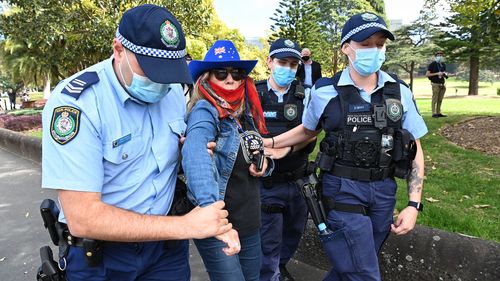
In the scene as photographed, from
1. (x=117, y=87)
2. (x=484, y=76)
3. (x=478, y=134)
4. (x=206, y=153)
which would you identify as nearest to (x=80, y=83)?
(x=117, y=87)

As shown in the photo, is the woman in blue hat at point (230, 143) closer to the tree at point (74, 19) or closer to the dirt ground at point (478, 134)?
the dirt ground at point (478, 134)

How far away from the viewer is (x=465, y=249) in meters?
2.66

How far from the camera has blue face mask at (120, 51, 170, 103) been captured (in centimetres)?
150

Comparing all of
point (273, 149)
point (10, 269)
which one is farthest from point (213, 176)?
point (10, 269)

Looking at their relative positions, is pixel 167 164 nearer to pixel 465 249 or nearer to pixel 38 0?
pixel 465 249

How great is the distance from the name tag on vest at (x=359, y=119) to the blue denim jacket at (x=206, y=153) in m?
0.59

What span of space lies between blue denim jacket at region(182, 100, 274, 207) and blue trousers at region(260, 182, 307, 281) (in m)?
0.91

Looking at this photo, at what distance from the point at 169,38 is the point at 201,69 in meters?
0.65

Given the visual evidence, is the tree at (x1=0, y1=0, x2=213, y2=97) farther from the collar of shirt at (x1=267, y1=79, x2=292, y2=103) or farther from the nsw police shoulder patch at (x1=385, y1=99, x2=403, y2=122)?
the nsw police shoulder patch at (x1=385, y1=99, x2=403, y2=122)

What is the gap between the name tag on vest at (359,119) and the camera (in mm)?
2262

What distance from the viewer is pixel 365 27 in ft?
7.43

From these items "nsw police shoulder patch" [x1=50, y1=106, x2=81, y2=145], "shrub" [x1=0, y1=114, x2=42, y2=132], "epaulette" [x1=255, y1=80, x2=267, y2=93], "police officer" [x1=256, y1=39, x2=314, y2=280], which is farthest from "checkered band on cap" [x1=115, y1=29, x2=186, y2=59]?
"shrub" [x1=0, y1=114, x2=42, y2=132]

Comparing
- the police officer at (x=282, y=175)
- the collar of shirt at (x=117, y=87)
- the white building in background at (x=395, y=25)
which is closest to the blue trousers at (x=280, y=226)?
the police officer at (x=282, y=175)

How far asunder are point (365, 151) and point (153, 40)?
1.41 metres
